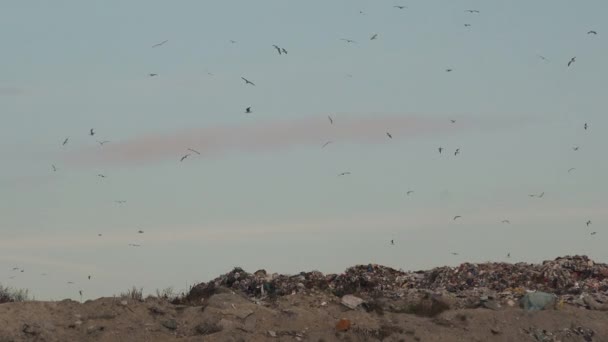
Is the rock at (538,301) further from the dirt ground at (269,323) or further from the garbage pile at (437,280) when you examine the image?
the garbage pile at (437,280)

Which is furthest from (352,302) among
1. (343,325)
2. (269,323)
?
(269,323)

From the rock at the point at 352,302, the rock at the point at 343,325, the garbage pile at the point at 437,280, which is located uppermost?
the garbage pile at the point at 437,280

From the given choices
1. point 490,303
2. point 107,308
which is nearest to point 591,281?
point 490,303

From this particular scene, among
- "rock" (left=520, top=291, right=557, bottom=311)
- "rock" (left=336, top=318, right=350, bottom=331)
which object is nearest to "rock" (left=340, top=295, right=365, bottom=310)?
"rock" (left=336, top=318, right=350, bottom=331)

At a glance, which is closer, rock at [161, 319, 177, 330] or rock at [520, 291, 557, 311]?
rock at [161, 319, 177, 330]

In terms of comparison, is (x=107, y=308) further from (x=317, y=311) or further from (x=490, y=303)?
(x=490, y=303)

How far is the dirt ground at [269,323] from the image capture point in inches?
615

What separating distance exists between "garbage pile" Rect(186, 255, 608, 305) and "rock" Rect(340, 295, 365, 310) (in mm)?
2434

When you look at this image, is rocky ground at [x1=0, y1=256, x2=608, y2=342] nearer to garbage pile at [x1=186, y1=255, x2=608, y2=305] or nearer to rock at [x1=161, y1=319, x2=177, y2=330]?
rock at [x1=161, y1=319, x2=177, y2=330]

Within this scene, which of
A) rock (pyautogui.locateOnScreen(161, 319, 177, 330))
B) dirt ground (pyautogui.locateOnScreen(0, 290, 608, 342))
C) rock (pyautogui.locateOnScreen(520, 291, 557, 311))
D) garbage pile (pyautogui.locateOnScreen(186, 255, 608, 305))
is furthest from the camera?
garbage pile (pyautogui.locateOnScreen(186, 255, 608, 305))

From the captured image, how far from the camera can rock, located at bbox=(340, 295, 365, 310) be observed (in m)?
17.0

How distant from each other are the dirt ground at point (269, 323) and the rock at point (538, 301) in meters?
0.18

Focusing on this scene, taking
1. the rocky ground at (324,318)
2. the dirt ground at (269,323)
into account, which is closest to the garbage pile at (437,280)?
the rocky ground at (324,318)

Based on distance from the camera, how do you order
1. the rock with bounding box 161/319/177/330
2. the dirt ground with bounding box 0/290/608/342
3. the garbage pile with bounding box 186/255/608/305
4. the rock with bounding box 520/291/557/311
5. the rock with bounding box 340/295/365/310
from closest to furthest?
the dirt ground with bounding box 0/290/608/342, the rock with bounding box 161/319/177/330, the rock with bounding box 340/295/365/310, the rock with bounding box 520/291/557/311, the garbage pile with bounding box 186/255/608/305
